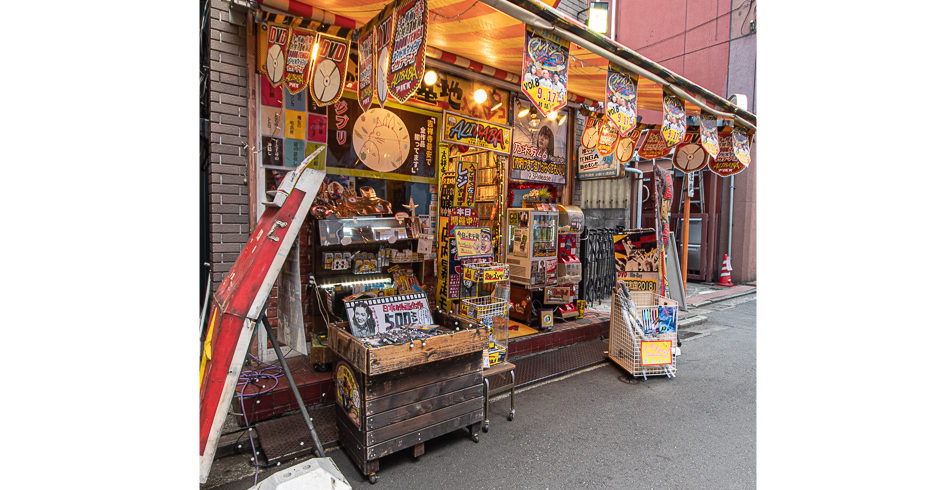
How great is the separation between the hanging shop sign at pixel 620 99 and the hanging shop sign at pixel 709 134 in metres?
2.37

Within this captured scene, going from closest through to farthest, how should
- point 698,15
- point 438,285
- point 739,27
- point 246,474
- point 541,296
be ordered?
1. point 246,474
2. point 438,285
3. point 541,296
4. point 739,27
5. point 698,15

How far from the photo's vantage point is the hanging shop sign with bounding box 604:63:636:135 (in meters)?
4.75

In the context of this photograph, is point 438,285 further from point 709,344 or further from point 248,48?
point 709,344

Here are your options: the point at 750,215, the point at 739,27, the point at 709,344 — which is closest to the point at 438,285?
the point at 709,344

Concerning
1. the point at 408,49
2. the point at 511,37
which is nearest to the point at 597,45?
the point at 511,37

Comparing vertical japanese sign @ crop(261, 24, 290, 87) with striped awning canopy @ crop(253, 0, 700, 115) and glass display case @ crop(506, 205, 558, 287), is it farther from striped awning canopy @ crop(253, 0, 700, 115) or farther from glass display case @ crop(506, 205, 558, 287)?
glass display case @ crop(506, 205, 558, 287)

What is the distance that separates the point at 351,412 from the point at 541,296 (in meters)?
4.31

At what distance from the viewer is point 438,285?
6309mm

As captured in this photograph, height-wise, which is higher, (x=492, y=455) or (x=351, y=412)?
(x=351, y=412)

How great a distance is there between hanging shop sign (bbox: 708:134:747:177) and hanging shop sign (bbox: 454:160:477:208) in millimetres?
5092

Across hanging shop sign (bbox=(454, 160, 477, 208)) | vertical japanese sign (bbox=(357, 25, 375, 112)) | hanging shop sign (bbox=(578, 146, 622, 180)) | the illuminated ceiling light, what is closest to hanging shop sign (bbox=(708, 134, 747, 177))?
hanging shop sign (bbox=(578, 146, 622, 180))

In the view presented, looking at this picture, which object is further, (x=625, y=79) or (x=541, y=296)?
(x=541, y=296)

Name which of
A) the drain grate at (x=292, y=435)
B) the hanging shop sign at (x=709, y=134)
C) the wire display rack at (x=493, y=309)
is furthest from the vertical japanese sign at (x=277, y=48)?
the hanging shop sign at (x=709, y=134)

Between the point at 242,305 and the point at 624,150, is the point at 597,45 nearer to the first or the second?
the point at 624,150
